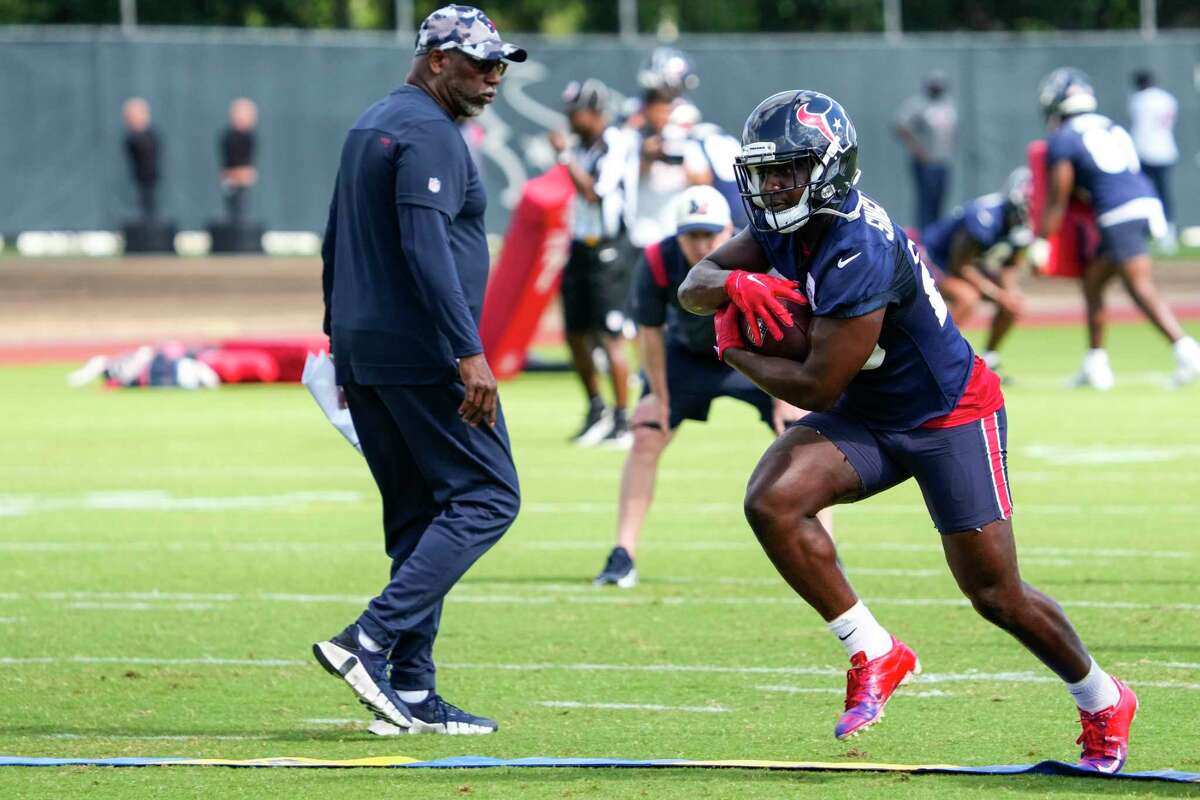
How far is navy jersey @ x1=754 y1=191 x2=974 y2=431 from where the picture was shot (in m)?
5.85

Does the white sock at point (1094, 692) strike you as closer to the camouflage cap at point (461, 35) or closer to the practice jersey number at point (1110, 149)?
the camouflage cap at point (461, 35)

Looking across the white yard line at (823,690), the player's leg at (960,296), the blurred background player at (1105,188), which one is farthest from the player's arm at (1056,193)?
the white yard line at (823,690)

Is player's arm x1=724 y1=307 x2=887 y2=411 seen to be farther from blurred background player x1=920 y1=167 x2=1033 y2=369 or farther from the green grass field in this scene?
blurred background player x1=920 y1=167 x2=1033 y2=369

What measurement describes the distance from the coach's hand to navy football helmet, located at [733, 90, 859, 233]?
3.30ft

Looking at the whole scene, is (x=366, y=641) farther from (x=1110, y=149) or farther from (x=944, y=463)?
(x=1110, y=149)

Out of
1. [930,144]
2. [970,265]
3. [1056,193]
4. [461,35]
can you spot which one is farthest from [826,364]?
[930,144]

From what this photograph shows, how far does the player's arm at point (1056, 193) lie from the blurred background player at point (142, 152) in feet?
47.2

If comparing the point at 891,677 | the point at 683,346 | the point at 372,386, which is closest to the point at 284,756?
the point at 372,386

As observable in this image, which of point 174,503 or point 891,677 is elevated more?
point 891,677

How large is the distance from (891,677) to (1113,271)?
1188 cm

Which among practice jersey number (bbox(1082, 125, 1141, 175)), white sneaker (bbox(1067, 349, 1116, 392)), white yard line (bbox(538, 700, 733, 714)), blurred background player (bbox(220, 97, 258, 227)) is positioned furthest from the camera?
blurred background player (bbox(220, 97, 258, 227))

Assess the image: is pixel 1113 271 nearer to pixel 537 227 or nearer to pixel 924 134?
pixel 537 227

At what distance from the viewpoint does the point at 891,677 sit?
240 inches

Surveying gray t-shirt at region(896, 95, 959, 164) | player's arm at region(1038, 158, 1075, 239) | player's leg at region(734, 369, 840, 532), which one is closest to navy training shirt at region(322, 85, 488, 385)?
player's leg at region(734, 369, 840, 532)
